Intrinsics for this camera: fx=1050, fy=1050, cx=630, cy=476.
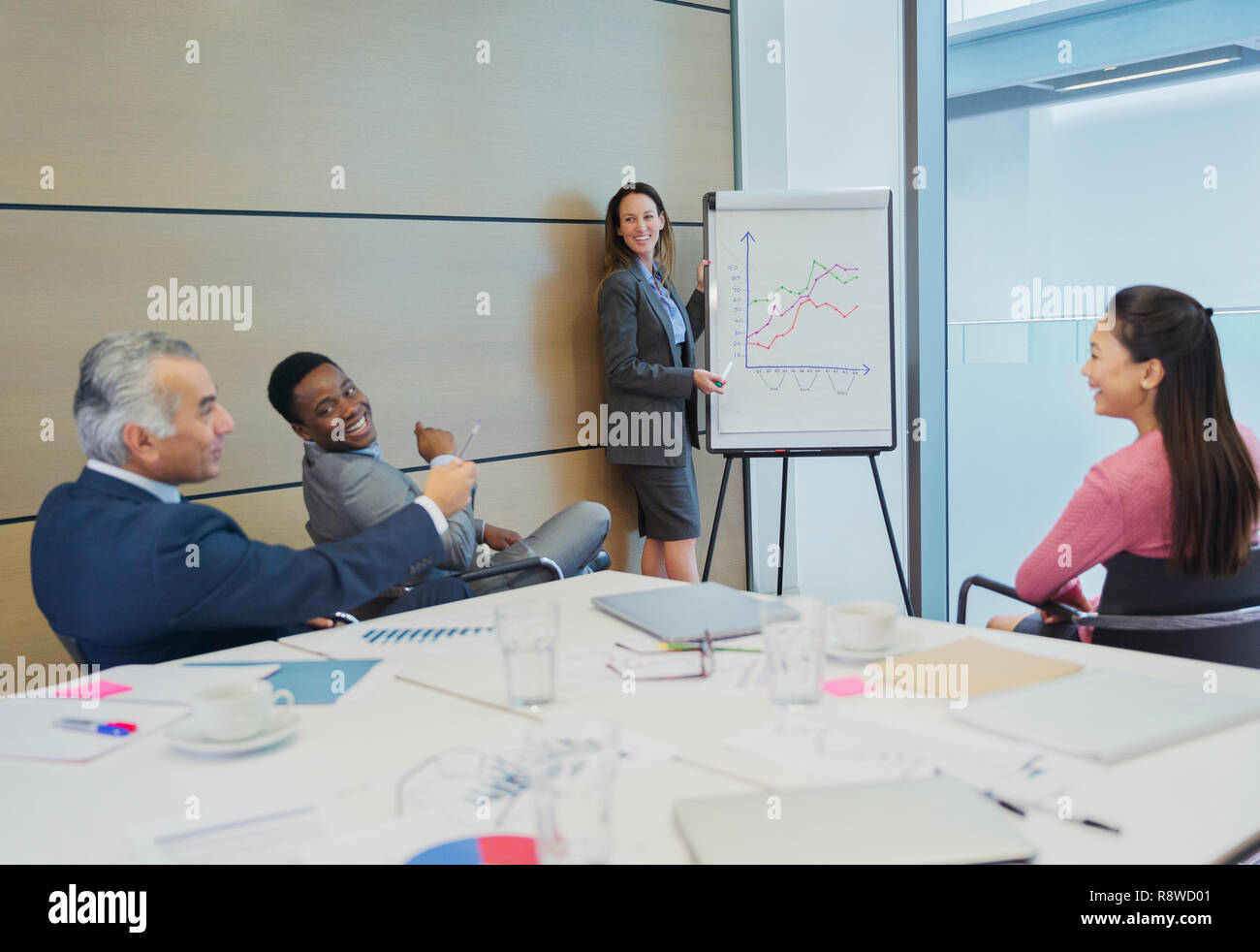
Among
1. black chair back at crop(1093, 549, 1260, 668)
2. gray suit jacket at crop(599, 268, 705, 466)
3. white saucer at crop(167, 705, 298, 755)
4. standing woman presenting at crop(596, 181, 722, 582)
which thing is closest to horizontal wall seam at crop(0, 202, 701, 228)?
standing woman presenting at crop(596, 181, 722, 582)

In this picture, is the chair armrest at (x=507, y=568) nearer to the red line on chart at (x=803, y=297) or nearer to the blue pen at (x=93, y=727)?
the blue pen at (x=93, y=727)

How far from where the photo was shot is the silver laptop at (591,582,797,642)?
5.57ft

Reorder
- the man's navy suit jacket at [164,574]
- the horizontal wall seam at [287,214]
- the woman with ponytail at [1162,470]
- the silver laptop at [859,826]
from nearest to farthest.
A: the silver laptop at [859,826] < the man's navy suit jacket at [164,574] < the woman with ponytail at [1162,470] < the horizontal wall seam at [287,214]

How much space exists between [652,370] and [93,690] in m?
2.69

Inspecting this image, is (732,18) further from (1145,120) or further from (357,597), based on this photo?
(357,597)

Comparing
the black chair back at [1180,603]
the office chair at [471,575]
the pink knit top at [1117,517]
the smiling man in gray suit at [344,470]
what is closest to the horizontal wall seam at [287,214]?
the smiling man in gray suit at [344,470]

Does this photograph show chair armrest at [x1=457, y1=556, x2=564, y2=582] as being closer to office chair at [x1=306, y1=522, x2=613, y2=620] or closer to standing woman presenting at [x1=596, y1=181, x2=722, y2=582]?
office chair at [x1=306, y1=522, x2=613, y2=620]

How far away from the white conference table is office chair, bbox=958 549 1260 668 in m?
0.40

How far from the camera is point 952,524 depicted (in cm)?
448

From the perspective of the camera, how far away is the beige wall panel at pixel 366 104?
2.88 m

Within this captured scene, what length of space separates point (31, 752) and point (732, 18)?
4.09 m

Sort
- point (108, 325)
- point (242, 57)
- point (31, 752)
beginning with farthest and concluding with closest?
point (242, 57) < point (108, 325) < point (31, 752)

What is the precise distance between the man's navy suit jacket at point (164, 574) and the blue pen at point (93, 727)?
32cm
